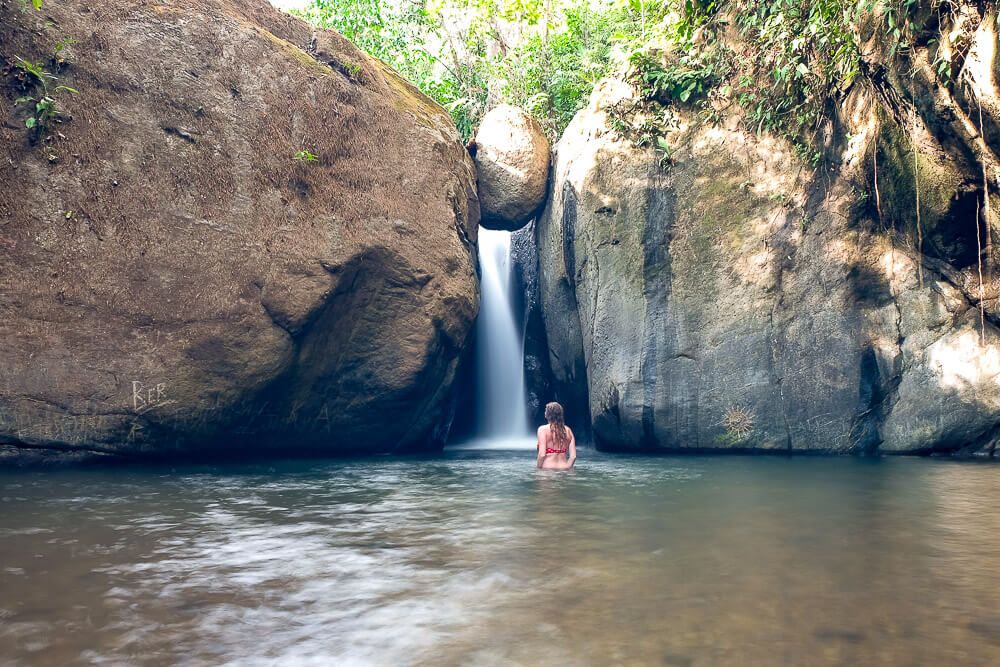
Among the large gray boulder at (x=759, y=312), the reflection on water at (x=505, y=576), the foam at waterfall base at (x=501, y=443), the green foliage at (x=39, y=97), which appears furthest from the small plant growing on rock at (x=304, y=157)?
the foam at waterfall base at (x=501, y=443)

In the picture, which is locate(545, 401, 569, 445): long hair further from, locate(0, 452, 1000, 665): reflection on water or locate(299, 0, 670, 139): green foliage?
locate(299, 0, 670, 139): green foliage

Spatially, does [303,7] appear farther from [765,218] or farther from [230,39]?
[765,218]

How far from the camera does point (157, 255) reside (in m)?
8.31

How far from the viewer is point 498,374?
44.2 ft

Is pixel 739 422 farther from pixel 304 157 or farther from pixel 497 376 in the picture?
pixel 304 157

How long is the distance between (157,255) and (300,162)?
2212 mm

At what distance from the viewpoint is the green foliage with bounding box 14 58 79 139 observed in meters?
7.98

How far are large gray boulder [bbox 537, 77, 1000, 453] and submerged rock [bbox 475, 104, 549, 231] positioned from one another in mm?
1291

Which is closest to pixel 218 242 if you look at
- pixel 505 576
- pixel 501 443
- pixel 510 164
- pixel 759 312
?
pixel 510 164

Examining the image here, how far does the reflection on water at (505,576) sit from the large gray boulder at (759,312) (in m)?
2.94

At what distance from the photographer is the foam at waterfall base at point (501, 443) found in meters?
12.5

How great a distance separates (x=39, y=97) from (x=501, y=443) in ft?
27.9

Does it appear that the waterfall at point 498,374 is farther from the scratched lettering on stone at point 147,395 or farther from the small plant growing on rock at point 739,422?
the scratched lettering on stone at point 147,395

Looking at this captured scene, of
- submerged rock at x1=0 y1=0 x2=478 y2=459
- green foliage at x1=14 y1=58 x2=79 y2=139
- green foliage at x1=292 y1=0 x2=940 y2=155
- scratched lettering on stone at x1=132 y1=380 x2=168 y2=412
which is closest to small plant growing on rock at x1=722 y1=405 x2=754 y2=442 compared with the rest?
green foliage at x1=292 y1=0 x2=940 y2=155
